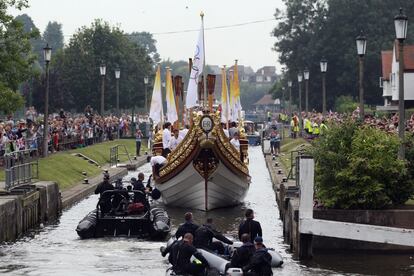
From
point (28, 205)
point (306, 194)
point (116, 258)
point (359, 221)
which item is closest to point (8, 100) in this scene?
point (28, 205)

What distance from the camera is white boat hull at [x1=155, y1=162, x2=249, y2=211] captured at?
38.5 m

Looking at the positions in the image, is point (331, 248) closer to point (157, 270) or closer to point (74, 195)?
point (157, 270)

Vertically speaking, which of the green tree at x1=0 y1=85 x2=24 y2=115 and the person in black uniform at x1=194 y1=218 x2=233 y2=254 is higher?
the green tree at x1=0 y1=85 x2=24 y2=115

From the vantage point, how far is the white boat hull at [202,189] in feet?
126

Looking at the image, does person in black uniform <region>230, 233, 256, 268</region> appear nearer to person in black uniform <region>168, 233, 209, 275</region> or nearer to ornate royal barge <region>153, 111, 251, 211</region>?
Answer: person in black uniform <region>168, 233, 209, 275</region>

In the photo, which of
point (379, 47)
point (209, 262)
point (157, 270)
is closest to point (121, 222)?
point (157, 270)

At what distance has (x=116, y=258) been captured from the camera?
27.2 m

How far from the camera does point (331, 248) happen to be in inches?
1078

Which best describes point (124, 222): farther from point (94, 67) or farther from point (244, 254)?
point (94, 67)

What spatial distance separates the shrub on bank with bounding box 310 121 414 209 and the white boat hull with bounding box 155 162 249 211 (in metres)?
10.0

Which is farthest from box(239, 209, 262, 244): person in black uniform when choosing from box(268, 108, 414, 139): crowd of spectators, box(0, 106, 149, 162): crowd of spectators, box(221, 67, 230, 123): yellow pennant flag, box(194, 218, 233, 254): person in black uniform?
box(221, 67, 230, 123): yellow pennant flag

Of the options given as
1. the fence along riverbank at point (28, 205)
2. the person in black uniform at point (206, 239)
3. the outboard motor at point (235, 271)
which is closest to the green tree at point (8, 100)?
the fence along riverbank at point (28, 205)

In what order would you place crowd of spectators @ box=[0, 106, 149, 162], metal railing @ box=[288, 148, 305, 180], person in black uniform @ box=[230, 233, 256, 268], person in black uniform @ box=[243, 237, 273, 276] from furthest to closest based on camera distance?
crowd of spectators @ box=[0, 106, 149, 162] → metal railing @ box=[288, 148, 305, 180] → person in black uniform @ box=[230, 233, 256, 268] → person in black uniform @ box=[243, 237, 273, 276]

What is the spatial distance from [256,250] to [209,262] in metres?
1.62
